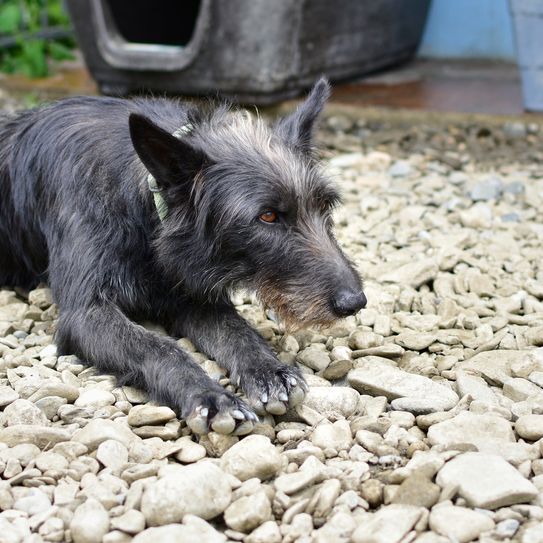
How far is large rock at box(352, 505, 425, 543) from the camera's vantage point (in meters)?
2.76

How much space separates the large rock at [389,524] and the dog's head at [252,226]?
1.18 metres

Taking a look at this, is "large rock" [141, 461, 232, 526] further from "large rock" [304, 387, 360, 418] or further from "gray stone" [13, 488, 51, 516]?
"large rock" [304, 387, 360, 418]

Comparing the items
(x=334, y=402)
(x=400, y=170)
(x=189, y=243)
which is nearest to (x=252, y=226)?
(x=189, y=243)

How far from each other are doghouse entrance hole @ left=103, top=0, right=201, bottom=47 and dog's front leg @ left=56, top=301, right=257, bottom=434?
5.11 metres

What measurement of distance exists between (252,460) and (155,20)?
23.6 ft

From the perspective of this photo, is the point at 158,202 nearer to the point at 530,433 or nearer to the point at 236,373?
the point at 236,373

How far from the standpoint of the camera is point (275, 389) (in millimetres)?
3689

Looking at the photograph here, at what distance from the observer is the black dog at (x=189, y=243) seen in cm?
392

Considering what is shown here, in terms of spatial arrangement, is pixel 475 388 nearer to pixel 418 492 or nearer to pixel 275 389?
pixel 275 389

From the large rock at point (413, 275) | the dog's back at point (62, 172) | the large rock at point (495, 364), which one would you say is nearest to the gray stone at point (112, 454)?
the dog's back at point (62, 172)

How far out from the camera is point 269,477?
10.6 ft

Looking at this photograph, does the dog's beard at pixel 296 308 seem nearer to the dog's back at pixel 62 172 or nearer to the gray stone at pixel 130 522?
the dog's back at pixel 62 172

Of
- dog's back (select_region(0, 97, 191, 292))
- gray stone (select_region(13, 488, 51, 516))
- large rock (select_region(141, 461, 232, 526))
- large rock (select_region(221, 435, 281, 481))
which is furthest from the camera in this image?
dog's back (select_region(0, 97, 191, 292))

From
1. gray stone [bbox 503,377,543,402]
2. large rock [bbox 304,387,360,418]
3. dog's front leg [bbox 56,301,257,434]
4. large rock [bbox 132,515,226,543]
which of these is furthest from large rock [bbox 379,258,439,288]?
large rock [bbox 132,515,226,543]
